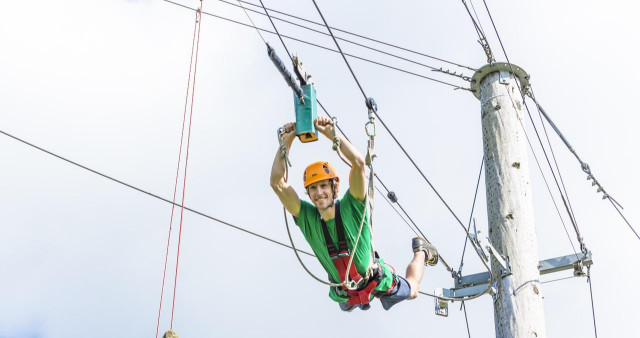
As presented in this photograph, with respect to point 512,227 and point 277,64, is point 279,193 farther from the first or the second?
point 512,227

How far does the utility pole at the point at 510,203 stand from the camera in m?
6.61

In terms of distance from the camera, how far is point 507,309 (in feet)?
21.9

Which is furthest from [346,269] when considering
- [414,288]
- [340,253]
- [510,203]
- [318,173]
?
[510,203]

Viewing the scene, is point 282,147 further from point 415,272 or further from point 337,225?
point 415,272

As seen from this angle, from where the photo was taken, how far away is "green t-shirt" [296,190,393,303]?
5.69 m

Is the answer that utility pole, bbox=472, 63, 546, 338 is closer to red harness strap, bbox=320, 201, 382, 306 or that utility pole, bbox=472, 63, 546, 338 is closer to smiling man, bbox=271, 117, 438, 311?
smiling man, bbox=271, 117, 438, 311

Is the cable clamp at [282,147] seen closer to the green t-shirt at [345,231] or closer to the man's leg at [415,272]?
the green t-shirt at [345,231]

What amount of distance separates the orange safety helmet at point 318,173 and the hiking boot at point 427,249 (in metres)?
1.29

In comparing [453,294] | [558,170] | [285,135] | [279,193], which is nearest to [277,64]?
[285,135]

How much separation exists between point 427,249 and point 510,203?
0.79 m

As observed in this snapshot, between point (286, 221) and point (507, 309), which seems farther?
point (507, 309)

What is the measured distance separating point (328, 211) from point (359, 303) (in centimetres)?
72

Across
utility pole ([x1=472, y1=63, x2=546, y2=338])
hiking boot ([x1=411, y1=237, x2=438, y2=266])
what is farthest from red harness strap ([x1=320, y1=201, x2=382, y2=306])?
utility pole ([x1=472, y1=63, x2=546, y2=338])

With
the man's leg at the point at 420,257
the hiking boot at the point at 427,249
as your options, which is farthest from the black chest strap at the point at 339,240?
the hiking boot at the point at 427,249
